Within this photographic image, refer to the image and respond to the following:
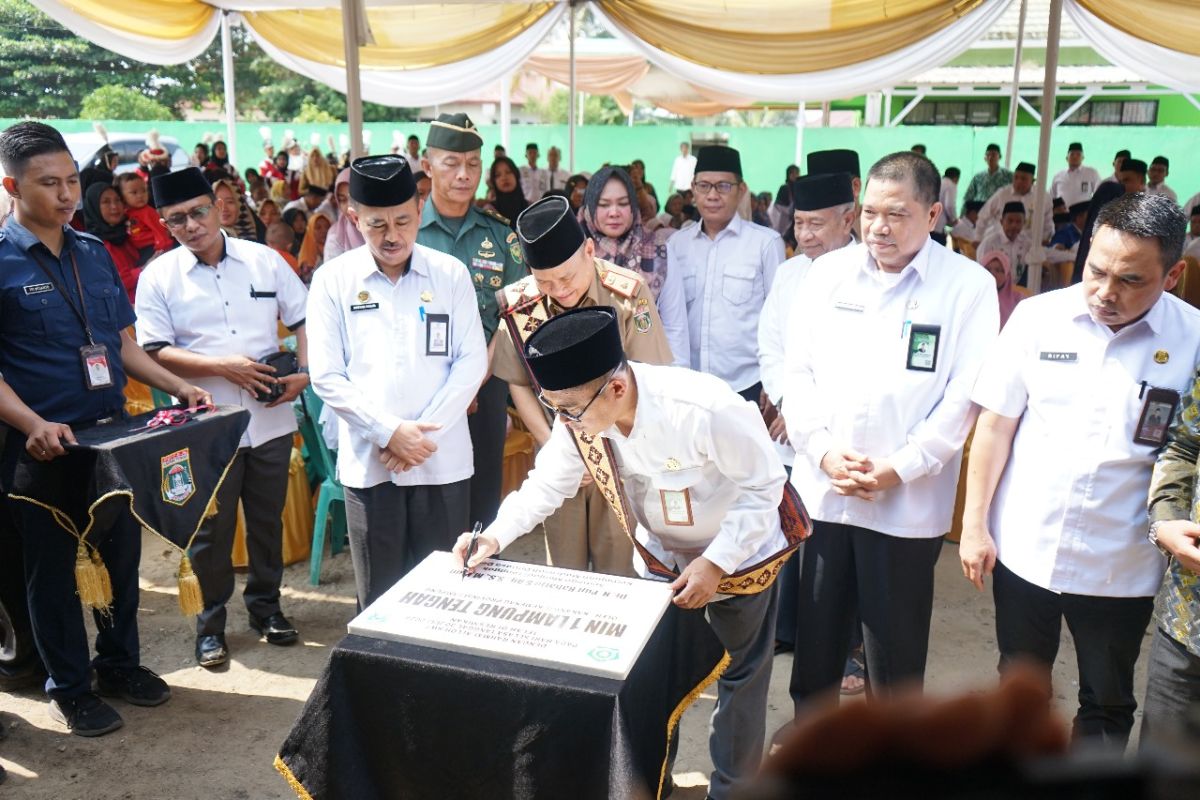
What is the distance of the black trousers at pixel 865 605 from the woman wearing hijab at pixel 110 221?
468 cm

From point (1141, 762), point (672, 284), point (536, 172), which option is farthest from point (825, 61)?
point (1141, 762)

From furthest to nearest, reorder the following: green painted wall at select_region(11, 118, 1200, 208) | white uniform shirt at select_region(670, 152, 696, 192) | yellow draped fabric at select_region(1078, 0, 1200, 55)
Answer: white uniform shirt at select_region(670, 152, 696, 192) < green painted wall at select_region(11, 118, 1200, 208) < yellow draped fabric at select_region(1078, 0, 1200, 55)

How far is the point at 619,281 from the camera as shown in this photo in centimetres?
304

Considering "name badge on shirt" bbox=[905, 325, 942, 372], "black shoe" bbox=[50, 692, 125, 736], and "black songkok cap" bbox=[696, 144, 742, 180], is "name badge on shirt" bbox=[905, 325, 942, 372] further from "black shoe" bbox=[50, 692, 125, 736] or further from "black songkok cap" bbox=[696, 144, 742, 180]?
"black shoe" bbox=[50, 692, 125, 736]

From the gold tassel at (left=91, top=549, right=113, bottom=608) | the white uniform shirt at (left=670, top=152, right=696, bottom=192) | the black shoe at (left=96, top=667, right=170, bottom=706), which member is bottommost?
the black shoe at (left=96, top=667, right=170, bottom=706)

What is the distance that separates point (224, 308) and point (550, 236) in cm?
138

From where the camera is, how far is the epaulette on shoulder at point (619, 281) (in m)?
3.02

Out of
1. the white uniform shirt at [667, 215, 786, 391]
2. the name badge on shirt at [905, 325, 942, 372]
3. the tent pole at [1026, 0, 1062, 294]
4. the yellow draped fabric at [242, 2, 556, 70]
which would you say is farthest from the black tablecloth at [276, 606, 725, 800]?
the yellow draped fabric at [242, 2, 556, 70]

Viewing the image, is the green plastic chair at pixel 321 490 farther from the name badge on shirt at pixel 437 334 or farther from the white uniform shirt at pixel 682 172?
the white uniform shirt at pixel 682 172

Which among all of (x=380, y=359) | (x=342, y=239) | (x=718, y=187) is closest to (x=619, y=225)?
(x=718, y=187)

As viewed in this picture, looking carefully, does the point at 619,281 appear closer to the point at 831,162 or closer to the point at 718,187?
the point at 718,187

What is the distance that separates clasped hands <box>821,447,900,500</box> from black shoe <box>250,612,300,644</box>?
7.51 ft

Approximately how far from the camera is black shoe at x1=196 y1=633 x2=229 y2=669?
347 centimetres

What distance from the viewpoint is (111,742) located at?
3.00 metres
